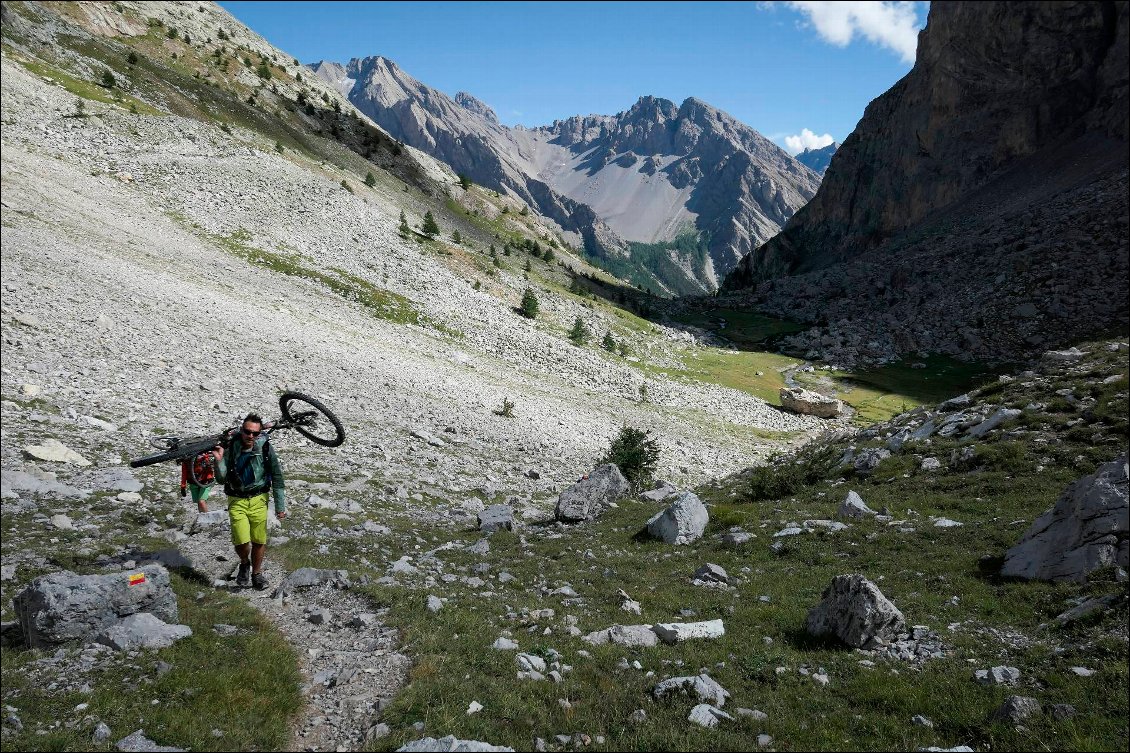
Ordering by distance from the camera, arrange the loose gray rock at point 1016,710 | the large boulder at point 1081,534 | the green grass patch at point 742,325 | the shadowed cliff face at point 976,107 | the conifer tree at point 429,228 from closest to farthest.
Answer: the loose gray rock at point 1016,710
the large boulder at point 1081,534
the conifer tree at point 429,228
the green grass patch at point 742,325
the shadowed cliff face at point 976,107

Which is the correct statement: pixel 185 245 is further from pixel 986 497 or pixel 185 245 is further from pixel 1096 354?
pixel 1096 354

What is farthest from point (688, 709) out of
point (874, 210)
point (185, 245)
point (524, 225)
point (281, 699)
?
point (874, 210)

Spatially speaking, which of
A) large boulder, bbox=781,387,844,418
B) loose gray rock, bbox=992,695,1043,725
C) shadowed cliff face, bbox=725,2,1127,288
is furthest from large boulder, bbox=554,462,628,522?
shadowed cliff face, bbox=725,2,1127,288

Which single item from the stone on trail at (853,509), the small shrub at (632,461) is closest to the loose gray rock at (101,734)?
the stone on trail at (853,509)

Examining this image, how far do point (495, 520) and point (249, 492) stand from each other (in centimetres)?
793

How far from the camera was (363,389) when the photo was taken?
27203 mm

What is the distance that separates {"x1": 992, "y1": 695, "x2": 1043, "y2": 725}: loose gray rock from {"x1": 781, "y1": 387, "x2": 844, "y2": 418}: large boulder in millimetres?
47566

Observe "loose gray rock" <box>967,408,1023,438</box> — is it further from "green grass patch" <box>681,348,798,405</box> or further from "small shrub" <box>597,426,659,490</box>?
"green grass patch" <box>681,348,798,405</box>

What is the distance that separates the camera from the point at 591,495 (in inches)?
783

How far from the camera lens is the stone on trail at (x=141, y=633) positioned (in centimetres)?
761

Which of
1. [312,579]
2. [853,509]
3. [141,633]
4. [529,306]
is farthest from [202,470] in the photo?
[529,306]

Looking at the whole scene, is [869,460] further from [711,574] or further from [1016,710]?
[1016,710]

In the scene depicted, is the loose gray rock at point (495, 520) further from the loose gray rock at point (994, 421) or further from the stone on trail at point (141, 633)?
the loose gray rock at point (994, 421)

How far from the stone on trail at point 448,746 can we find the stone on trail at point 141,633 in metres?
4.10
